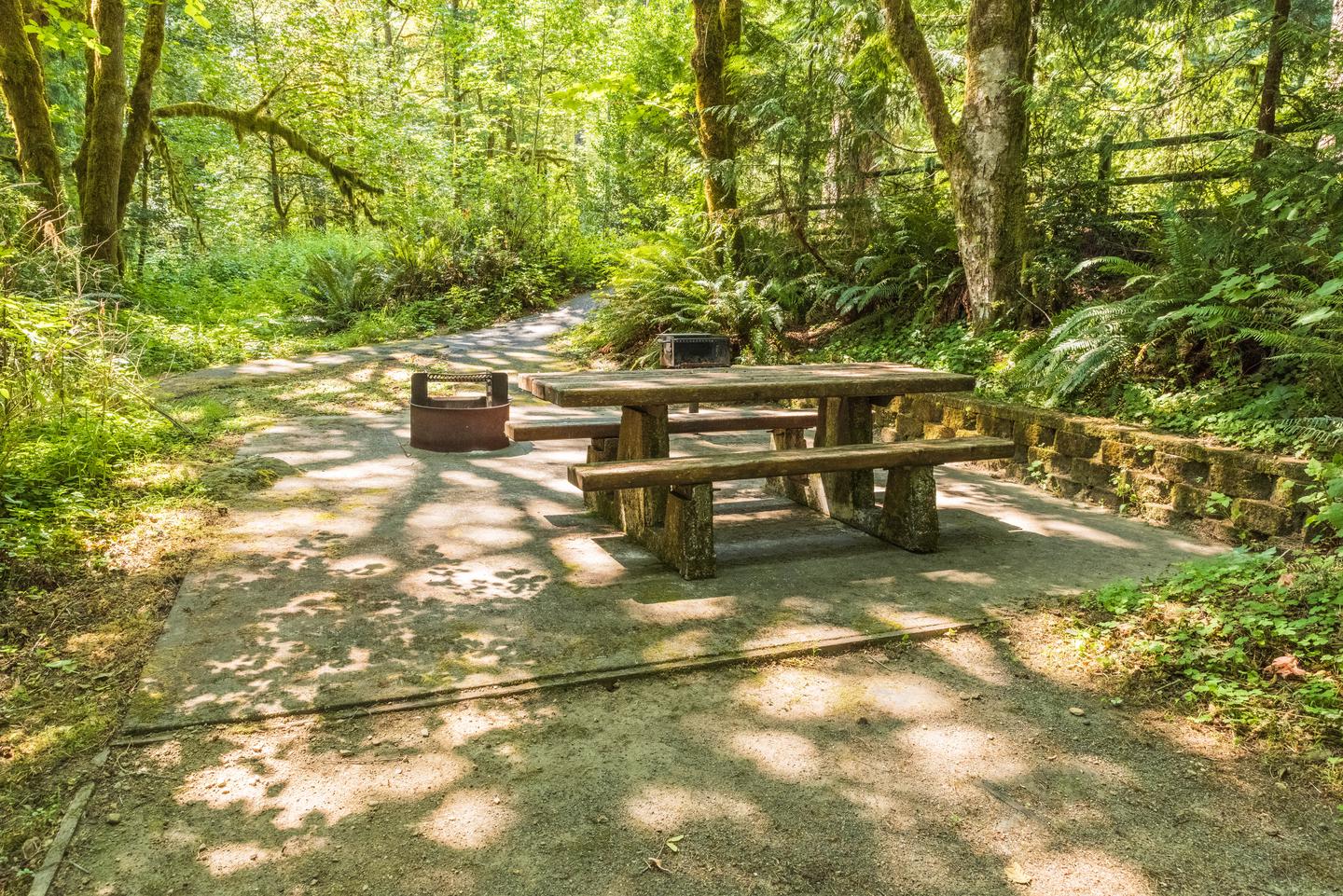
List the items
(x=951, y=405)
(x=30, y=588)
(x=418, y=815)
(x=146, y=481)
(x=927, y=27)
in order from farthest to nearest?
1. (x=927, y=27)
2. (x=951, y=405)
3. (x=146, y=481)
4. (x=30, y=588)
5. (x=418, y=815)

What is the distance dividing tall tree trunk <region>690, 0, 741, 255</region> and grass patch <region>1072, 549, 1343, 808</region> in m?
7.87

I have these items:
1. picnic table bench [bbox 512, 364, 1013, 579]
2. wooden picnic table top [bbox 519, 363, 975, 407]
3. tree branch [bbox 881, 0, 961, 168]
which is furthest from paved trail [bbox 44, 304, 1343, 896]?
tree branch [bbox 881, 0, 961, 168]

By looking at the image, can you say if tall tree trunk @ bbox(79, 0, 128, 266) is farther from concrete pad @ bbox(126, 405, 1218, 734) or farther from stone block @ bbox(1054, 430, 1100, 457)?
stone block @ bbox(1054, 430, 1100, 457)

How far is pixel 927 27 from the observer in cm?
986

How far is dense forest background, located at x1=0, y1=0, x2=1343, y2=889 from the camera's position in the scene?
13.7 ft

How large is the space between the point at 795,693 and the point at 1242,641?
5.66 feet

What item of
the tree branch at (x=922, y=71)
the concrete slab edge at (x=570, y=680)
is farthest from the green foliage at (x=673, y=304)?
the concrete slab edge at (x=570, y=680)

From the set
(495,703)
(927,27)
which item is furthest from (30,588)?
(927,27)

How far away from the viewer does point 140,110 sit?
Answer: 11.9 m

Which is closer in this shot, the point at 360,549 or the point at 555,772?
the point at 555,772

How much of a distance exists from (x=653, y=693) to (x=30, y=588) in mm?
2722

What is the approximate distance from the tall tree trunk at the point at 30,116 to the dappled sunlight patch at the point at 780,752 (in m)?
10.3

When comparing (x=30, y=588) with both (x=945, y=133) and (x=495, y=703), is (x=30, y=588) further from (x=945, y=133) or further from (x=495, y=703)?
(x=945, y=133)

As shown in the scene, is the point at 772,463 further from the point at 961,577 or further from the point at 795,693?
the point at 795,693
